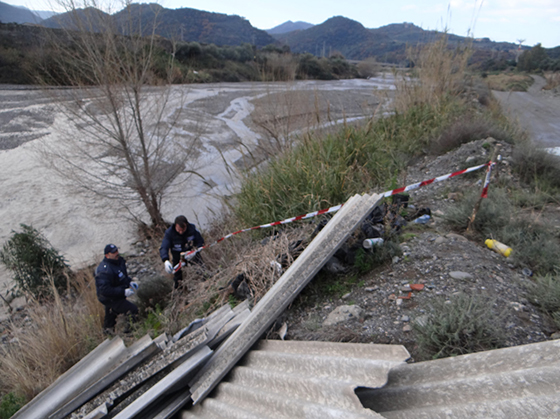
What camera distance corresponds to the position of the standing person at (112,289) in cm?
440

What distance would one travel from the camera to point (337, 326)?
2721 millimetres

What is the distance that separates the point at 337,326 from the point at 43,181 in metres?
11.1

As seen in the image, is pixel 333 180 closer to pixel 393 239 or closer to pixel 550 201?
pixel 393 239

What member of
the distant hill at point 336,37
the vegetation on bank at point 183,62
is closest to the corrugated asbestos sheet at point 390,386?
the vegetation on bank at point 183,62

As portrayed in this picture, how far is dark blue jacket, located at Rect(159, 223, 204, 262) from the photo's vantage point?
16.8ft

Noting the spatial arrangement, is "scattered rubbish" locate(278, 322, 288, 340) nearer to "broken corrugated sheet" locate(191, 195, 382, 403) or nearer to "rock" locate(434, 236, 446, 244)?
"broken corrugated sheet" locate(191, 195, 382, 403)

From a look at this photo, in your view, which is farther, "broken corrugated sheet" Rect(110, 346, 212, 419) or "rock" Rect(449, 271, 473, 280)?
"rock" Rect(449, 271, 473, 280)

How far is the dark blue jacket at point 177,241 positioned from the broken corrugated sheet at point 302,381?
2.88m

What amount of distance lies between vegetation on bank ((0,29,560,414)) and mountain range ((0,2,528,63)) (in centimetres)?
298

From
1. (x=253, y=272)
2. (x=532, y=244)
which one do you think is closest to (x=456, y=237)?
(x=532, y=244)

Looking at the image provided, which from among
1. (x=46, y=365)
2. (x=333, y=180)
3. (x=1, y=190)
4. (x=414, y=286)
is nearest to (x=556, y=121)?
(x=333, y=180)

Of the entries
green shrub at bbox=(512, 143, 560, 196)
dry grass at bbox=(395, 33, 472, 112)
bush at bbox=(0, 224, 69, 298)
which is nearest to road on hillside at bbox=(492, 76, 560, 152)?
green shrub at bbox=(512, 143, 560, 196)

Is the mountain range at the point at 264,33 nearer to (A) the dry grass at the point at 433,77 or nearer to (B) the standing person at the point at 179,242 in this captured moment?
(A) the dry grass at the point at 433,77

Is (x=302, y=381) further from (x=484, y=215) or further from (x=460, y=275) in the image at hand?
(x=484, y=215)
